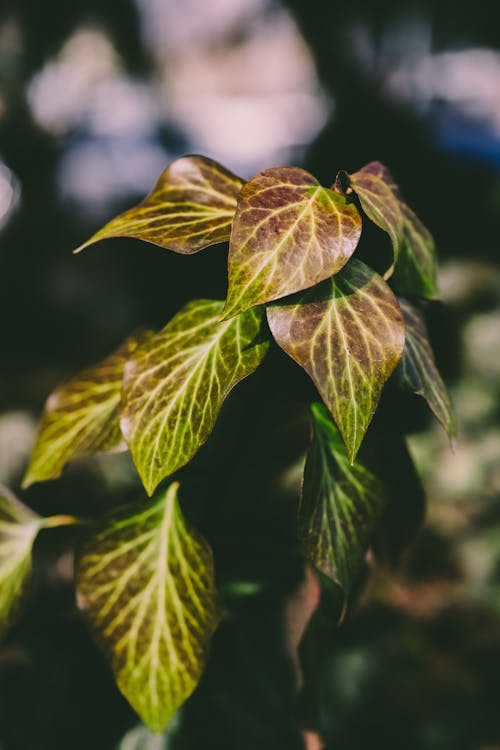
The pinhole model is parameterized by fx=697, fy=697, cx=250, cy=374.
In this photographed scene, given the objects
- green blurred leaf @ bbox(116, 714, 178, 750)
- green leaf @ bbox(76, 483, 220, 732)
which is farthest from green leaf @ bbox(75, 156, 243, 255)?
green blurred leaf @ bbox(116, 714, 178, 750)

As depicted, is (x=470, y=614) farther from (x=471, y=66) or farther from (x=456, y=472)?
(x=471, y=66)

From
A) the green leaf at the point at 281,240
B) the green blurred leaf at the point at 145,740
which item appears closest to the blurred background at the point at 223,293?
the green blurred leaf at the point at 145,740

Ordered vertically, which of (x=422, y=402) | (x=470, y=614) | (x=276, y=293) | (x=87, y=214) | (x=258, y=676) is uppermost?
(x=276, y=293)

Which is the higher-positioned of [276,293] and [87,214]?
[276,293]

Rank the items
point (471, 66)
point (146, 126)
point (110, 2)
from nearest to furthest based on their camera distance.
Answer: point (110, 2), point (471, 66), point (146, 126)

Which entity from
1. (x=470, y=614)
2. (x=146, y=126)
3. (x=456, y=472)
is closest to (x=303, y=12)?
(x=146, y=126)

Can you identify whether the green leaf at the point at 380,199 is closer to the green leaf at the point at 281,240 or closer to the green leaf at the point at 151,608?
the green leaf at the point at 281,240
